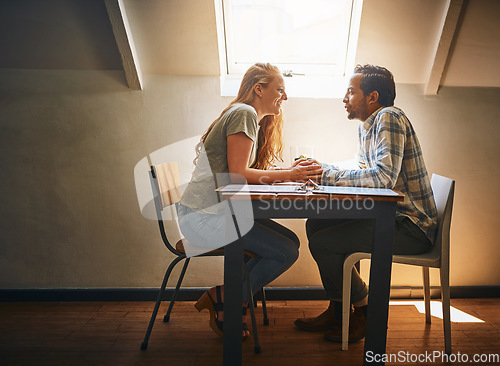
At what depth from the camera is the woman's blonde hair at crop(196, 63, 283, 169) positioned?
7.04ft

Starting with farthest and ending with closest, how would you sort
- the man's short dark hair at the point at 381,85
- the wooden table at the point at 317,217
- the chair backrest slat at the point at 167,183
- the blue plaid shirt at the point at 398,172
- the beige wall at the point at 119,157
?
the beige wall at the point at 119,157 < the man's short dark hair at the point at 381,85 < the chair backrest slat at the point at 167,183 < the blue plaid shirt at the point at 398,172 < the wooden table at the point at 317,217

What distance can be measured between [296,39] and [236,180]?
4.45ft

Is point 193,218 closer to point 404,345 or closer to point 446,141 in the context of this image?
point 404,345

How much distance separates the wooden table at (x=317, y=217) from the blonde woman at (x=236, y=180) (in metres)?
0.29

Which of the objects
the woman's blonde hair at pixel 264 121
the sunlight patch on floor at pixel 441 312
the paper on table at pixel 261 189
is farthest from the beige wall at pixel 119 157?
the paper on table at pixel 261 189

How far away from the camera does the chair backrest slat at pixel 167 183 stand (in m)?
1.97

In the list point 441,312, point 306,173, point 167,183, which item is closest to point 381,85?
point 306,173

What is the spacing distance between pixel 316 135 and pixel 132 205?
1216mm

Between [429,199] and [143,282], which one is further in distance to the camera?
[143,282]

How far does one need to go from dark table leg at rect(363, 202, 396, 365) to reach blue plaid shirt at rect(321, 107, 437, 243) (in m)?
0.28

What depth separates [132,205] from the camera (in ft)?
8.93

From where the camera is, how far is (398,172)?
188 centimetres

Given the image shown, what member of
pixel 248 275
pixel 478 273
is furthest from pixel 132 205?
pixel 478 273

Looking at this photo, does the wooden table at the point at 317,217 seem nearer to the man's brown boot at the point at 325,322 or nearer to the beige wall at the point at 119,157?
the man's brown boot at the point at 325,322
